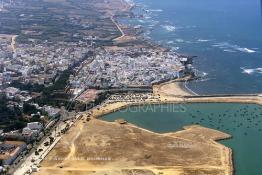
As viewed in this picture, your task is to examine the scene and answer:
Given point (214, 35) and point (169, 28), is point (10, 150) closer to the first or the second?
point (214, 35)

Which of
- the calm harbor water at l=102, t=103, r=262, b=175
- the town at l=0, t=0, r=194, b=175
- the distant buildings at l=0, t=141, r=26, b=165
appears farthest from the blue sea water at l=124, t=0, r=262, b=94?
the distant buildings at l=0, t=141, r=26, b=165

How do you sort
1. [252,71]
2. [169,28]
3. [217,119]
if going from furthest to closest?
[169,28]
[252,71]
[217,119]

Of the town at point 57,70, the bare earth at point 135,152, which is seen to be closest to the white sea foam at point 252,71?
the town at point 57,70

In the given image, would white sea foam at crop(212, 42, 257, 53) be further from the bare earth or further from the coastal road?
the coastal road

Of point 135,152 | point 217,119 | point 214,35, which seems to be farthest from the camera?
point 214,35

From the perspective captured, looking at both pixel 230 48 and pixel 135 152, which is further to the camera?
pixel 230 48

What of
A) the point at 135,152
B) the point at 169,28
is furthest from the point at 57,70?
the point at 169,28

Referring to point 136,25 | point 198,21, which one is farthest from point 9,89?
point 198,21

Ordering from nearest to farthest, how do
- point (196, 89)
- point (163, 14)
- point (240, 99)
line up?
point (240, 99) < point (196, 89) < point (163, 14)

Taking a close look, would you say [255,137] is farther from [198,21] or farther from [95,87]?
[198,21]
